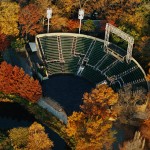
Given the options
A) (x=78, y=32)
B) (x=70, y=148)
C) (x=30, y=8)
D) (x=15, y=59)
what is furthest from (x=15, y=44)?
(x=70, y=148)

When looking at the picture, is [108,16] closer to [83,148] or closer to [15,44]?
[15,44]

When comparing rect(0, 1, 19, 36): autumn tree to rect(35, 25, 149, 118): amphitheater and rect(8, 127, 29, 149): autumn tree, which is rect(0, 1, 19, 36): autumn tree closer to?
rect(35, 25, 149, 118): amphitheater

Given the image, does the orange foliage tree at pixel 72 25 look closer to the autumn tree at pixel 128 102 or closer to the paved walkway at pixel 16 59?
the paved walkway at pixel 16 59

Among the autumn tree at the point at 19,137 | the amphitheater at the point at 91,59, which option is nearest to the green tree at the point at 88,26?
the amphitheater at the point at 91,59

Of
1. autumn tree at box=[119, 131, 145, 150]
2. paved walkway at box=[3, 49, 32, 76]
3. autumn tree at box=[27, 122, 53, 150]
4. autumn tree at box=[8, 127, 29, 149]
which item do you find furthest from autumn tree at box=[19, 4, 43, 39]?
autumn tree at box=[119, 131, 145, 150]

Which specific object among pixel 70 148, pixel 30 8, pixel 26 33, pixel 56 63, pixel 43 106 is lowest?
pixel 70 148
